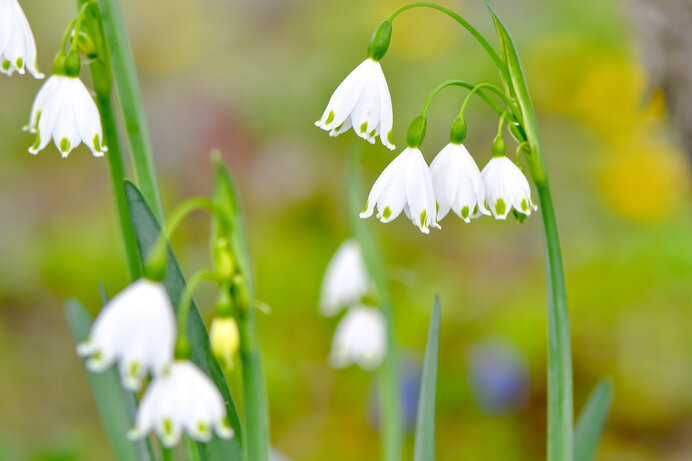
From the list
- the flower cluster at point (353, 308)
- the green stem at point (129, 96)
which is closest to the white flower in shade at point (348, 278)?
the flower cluster at point (353, 308)

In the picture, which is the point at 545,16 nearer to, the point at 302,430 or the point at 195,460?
the point at 302,430

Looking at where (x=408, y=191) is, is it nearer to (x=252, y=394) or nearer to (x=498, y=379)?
(x=252, y=394)

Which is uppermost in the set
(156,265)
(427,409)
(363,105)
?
(363,105)

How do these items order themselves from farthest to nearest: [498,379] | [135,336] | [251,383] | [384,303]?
[498,379]
[384,303]
[251,383]
[135,336]

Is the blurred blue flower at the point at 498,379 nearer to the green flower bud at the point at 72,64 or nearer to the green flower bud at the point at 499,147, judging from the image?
the green flower bud at the point at 499,147

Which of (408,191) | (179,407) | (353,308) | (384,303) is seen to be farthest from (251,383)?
→ (353,308)

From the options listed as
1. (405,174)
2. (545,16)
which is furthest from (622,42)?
(405,174)
